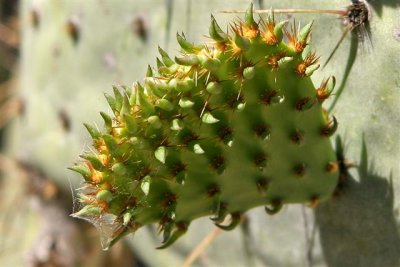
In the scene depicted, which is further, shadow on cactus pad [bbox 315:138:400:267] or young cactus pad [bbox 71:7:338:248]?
shadow on cactus pad [bbox 315:138:400:267]

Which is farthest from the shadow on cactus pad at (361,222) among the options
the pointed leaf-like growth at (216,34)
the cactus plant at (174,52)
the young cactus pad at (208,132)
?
the pointed leaf-like growth at (216,34)

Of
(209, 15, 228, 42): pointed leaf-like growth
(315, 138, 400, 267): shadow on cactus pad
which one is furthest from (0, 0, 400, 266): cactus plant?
(209, 15, 228, 42): pointed leaf-like growth

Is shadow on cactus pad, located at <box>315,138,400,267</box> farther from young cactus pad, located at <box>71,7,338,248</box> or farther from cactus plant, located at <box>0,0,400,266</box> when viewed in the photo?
young cactus pad, located at <box>71,7,338,248</box>

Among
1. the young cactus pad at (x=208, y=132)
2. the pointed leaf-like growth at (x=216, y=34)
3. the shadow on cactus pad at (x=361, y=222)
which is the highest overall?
the pointed leaf-like growth at (x=216, y=34)

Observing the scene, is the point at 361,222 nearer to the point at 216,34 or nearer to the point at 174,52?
the point at 216,34

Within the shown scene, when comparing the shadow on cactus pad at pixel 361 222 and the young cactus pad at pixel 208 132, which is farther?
the shadow on cactus pad at pixel 361 222

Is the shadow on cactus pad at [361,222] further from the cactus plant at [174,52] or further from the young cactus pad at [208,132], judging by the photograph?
the young cactus pad at [208,132]

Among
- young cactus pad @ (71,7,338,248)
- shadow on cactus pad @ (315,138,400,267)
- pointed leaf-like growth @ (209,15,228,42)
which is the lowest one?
shadow on cactus pad @ (315,138,400,267)
